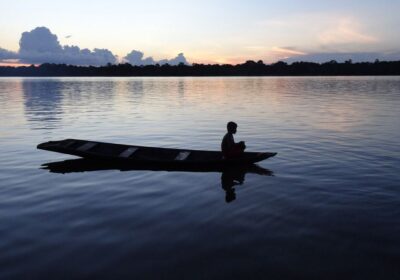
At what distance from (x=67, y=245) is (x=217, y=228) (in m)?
3.77

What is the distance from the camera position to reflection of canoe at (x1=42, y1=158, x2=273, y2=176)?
15938 mm

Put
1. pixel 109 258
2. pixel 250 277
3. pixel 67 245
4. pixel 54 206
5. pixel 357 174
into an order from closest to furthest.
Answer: pixel 250 277 < pixel 109 258 < pixel 67 245 < pixel 54 206 < pixel 357 174

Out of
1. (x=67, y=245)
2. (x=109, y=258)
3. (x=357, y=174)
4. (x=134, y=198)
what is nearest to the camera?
(x=109, y=258)

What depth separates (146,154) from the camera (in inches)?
688

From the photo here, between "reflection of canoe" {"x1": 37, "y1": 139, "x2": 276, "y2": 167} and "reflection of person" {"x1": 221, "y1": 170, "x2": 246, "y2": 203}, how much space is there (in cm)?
45

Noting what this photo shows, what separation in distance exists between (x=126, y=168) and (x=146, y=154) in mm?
1360

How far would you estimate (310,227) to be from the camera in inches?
388

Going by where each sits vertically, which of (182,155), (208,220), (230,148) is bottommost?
(208,220)

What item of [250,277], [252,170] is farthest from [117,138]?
[250,277]

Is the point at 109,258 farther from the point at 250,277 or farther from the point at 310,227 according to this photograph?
the point at 310,227

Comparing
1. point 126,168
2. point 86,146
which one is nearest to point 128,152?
point 126,168

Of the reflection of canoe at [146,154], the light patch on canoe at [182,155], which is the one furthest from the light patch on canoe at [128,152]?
the light patch on canoe at [182,155]

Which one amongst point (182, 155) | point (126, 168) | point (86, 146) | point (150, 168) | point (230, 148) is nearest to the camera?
point (230, 148)

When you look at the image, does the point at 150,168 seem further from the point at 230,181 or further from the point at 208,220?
the point at 208,220
